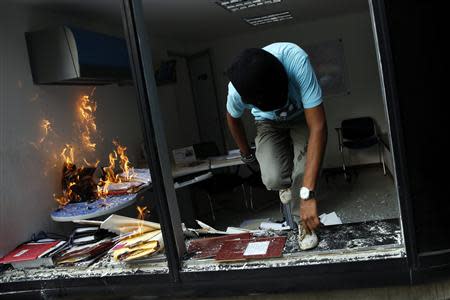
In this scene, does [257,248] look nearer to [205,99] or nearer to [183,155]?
[183,155]

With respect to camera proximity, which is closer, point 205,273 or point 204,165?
point 205,273

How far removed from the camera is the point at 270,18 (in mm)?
5723

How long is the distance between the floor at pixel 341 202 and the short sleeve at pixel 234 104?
240 centimetres

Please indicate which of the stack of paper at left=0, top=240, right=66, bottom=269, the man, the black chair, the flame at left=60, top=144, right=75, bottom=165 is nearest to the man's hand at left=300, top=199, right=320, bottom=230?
the man

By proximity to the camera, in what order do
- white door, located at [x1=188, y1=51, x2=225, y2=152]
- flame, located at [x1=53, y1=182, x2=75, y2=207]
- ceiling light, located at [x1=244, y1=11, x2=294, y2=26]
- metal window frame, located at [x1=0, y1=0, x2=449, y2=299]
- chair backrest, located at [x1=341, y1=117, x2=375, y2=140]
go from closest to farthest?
metal window frame, located at [x1=0, y1=0, x2=449, y2=299] → flame, located at [x1=53, y1=182, x2=75, y2=207] → ceiling light, located at [x1=244, y1=11, x2=294, y2=26] → chair backrest, located at [x1=341, y1=117, x2=375, y2=140] → white door, located at [x1=188, y1=51, x2=225, y2=152]

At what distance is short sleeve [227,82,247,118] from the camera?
212 centimetres

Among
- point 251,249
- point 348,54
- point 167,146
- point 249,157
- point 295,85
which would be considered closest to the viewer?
point 251,249

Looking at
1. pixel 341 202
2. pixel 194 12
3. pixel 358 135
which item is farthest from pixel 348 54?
pixel 194 12

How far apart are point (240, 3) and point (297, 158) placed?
2.80 metres

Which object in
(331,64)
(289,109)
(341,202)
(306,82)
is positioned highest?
(331,64)

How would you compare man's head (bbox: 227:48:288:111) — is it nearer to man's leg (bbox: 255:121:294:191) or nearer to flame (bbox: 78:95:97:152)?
man's leg (bbox: 255:121:294:191)

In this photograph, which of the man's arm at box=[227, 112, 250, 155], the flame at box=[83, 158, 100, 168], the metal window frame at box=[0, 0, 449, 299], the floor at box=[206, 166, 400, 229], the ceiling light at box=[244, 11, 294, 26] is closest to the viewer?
the metal window frame at box=[0, 0, 449, 299]

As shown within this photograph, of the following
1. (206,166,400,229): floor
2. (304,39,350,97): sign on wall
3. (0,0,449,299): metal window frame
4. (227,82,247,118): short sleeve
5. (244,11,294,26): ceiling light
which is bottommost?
(206,166,400,229): floor

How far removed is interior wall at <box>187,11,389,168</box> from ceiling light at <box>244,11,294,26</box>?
527 millimetres
